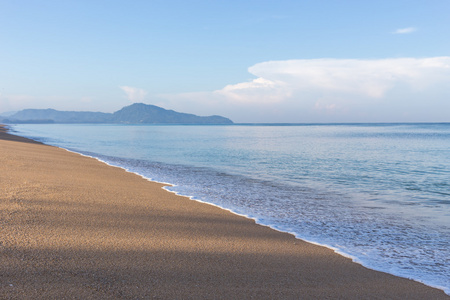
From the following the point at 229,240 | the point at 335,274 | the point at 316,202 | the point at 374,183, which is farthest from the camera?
the point at 374,183

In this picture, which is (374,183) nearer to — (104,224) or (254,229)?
(254,229)

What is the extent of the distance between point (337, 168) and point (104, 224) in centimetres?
1644

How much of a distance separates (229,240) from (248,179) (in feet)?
31.4

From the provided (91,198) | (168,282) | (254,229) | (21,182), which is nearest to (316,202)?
(254,229)

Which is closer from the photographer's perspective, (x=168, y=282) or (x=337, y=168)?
(x=168, y=282)

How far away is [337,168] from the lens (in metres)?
19.8

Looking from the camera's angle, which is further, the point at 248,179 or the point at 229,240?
the point at 248,179

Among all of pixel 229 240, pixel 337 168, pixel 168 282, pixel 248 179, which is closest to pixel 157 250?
pixel 168 282

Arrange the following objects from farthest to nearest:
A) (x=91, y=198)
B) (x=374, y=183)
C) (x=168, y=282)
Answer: (x=374, y=183), (x=91, y=198), (x=168, y=282)

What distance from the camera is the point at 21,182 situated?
936 centimetres

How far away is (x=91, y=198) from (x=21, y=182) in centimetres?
267

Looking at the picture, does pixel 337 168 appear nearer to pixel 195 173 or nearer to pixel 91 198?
pixel 195 173

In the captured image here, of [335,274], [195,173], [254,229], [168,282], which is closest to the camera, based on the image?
[168,282]

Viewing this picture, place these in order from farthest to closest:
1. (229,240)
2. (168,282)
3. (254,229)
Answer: (254,229) < (229,240) < (168,282)
